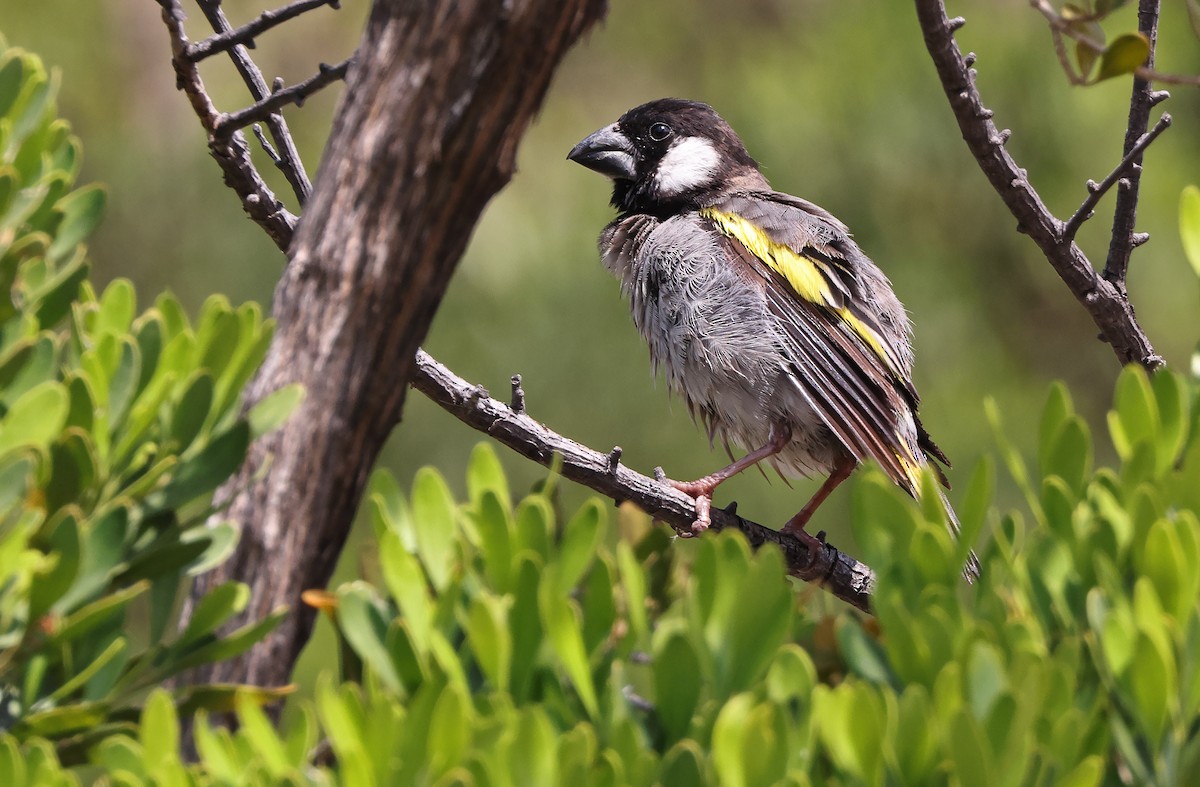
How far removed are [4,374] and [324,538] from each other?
388 mm

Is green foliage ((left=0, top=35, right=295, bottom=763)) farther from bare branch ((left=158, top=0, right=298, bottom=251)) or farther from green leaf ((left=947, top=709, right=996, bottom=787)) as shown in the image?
bare branch ((left=158, top=0, right=298, bottom=251))

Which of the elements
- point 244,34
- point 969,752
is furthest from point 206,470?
point 244,34

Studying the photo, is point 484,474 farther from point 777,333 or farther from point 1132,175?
point 777,333

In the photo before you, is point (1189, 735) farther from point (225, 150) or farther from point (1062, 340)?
point (1062, 340)

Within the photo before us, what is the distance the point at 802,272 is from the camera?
478 cm

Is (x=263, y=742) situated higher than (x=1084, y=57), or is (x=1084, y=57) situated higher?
(x=1084, y=57)

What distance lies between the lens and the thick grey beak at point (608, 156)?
549 centimetres


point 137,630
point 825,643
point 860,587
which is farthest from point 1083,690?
point 137,630

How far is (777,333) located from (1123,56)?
2629 mm

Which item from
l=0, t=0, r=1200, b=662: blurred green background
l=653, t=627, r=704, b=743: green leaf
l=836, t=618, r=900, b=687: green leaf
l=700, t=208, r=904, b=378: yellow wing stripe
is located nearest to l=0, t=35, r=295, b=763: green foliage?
l=653, t=627, r=704, b=743: green leaf

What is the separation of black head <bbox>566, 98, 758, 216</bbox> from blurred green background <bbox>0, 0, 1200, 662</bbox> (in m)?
2.11

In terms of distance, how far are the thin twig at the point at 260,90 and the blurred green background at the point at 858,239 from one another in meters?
3.95

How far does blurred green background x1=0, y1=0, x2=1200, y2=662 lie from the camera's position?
7.56 meters

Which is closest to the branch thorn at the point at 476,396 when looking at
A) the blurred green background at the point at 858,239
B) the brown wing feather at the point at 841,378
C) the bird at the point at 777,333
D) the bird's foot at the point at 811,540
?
the bird at the point at 777,333
